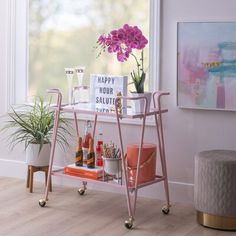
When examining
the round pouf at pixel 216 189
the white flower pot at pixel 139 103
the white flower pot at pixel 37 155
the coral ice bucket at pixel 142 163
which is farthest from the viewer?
the white flower pot at pixel 37 155

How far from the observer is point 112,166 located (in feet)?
13.2

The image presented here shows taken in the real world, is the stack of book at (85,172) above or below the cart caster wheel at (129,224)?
above

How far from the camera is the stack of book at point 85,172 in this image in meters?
4.07

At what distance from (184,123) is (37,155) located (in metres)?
1.09

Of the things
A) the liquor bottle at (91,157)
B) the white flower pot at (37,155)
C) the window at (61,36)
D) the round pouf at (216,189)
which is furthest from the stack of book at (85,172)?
the window at (61,36)

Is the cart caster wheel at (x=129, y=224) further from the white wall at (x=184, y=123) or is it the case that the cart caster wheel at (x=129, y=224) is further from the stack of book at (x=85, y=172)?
the white wall at (x=184, y=123)

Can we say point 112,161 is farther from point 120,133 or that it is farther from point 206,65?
point 206,65

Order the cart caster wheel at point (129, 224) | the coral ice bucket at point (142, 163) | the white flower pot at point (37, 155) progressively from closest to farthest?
the cart caster wheel at point (129, 224) → the coral ice bucket at point (142, 163) → the white flower pot at point (37, 155)

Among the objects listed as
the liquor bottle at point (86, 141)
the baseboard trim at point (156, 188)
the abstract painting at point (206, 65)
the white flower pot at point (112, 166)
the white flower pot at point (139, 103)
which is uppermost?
the abstract painting at point (206, 65)

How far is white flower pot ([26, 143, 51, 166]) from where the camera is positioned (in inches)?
179

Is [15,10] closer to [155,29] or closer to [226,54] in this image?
[155,29]

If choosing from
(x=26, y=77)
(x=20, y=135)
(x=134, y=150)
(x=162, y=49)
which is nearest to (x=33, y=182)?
(x=20, y=135)

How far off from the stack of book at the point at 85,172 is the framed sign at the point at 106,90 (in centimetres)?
41

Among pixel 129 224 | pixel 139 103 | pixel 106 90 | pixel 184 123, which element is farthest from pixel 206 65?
pixel 129 224
